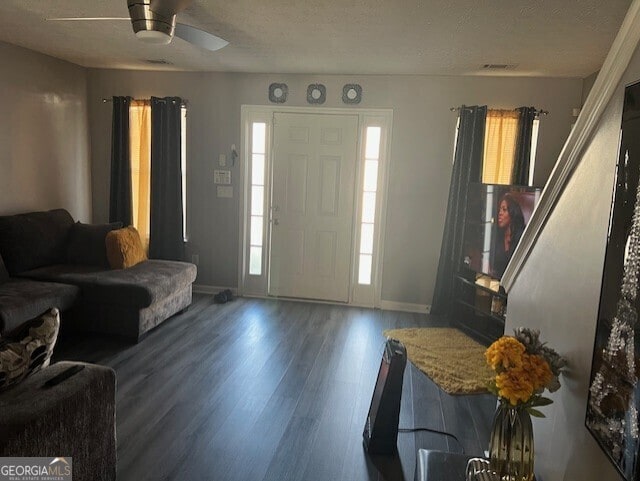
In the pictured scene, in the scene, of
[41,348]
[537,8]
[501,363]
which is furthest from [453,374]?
[41,348]

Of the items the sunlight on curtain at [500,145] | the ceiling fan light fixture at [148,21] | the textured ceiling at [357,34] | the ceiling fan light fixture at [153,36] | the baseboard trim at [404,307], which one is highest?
the textured ceiling at [357,34]

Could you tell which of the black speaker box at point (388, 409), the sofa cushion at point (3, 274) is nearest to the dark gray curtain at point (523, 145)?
the black speaker box at point (388, 409)

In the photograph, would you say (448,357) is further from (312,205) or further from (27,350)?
(27,350)

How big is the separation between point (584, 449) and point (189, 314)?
394 centimetres

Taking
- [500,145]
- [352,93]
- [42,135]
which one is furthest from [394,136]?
[42,135]

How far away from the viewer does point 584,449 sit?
139 centimetres

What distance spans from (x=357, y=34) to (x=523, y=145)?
217 centimetres

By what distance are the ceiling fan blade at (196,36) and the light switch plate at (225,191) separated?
7.42ft

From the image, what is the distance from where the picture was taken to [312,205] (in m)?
5.20

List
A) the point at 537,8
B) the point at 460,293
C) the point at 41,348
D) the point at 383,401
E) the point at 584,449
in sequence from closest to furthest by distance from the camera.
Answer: the point at 584,449 → the point at 41,348 → the point at 383,401 → the point at 537,8 → the point at 460,293

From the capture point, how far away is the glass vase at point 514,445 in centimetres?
152

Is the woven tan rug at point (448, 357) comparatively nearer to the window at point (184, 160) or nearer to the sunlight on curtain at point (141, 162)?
the window at point (184, 160)

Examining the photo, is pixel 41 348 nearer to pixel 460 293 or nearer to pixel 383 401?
pixel 383 401

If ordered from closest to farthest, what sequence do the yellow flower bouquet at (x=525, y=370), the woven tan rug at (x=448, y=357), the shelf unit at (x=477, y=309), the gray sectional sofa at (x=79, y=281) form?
the yellow flower bouquet at (x=525, y=370) → the woven tan rug at (x=448, y=357) → the gray sectional sofa at (x=79, y=281) → the shelf unit at (x=477, y=309)
